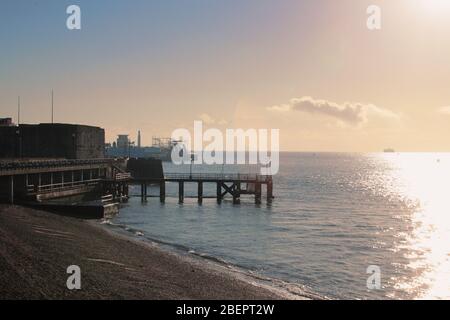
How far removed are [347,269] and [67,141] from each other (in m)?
47.1

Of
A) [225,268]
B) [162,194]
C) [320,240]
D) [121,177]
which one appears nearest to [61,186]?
[121,177]

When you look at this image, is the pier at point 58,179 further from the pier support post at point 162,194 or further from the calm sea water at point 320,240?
the pier support post at point 162,194

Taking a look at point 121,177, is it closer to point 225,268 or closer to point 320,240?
point 320,240

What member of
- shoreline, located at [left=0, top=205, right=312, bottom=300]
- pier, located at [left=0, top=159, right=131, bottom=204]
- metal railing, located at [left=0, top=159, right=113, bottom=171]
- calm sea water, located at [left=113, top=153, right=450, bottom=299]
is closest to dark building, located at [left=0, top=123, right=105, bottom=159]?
pier, located at [left=0, top=159, right=131, bottom=204]

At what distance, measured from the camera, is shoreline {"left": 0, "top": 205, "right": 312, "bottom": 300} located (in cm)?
1869

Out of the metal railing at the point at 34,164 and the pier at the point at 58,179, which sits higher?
the metal railing at the point at 34,164

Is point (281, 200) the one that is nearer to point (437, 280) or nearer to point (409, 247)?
point (409, 247)

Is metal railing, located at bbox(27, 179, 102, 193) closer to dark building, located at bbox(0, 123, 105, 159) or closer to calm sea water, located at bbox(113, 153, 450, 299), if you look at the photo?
calm sea water, located at bbox(113, 153, 450, 299)

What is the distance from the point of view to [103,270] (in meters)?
22.8

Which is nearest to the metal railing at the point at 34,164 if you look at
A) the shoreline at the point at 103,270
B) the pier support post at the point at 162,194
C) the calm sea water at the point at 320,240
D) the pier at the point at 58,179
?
the pier at the point at 58,179

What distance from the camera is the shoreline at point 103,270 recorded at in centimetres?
1869
